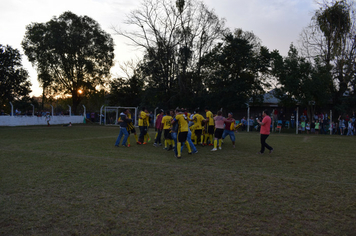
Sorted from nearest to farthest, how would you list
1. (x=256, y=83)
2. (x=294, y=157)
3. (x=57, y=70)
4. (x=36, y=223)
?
(x=36, y=223) → (x=294, y=157) → (x=256, y=83) → (x=57, y=70)

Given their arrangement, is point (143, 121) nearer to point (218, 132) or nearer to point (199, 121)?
point (199, 121)

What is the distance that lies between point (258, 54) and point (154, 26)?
12982mm

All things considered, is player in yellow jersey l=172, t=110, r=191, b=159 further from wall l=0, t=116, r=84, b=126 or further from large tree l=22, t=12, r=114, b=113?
large tree l=22, t=12, r=114, b=113

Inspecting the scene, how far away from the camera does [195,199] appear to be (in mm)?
Answer: 5023

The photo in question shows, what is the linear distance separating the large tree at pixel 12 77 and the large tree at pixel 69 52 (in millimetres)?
3644

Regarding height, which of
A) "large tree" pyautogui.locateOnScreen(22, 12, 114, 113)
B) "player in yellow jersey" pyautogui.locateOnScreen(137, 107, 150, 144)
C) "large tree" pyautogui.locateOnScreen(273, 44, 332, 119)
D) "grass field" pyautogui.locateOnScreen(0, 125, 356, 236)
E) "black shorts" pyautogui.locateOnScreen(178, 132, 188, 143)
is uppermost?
A: "large tree" pyautogui.locateOnScreen(22, 12, 114, 113)

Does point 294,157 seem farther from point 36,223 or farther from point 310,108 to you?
point 310,108

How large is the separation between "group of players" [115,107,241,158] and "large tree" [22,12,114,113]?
30.2 m

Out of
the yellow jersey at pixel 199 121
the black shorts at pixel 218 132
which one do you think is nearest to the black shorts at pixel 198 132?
the yellow jersey at pixel 199 121

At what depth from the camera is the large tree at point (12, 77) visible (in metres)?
34.9

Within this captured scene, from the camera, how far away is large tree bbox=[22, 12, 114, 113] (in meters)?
39.3

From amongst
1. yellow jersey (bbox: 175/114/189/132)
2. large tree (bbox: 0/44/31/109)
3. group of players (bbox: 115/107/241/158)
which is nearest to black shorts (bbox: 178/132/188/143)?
group of players (bbox: 115/107/241/158)

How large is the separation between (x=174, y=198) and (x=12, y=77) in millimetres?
37731

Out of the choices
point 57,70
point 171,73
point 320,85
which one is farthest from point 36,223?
point 57,70
